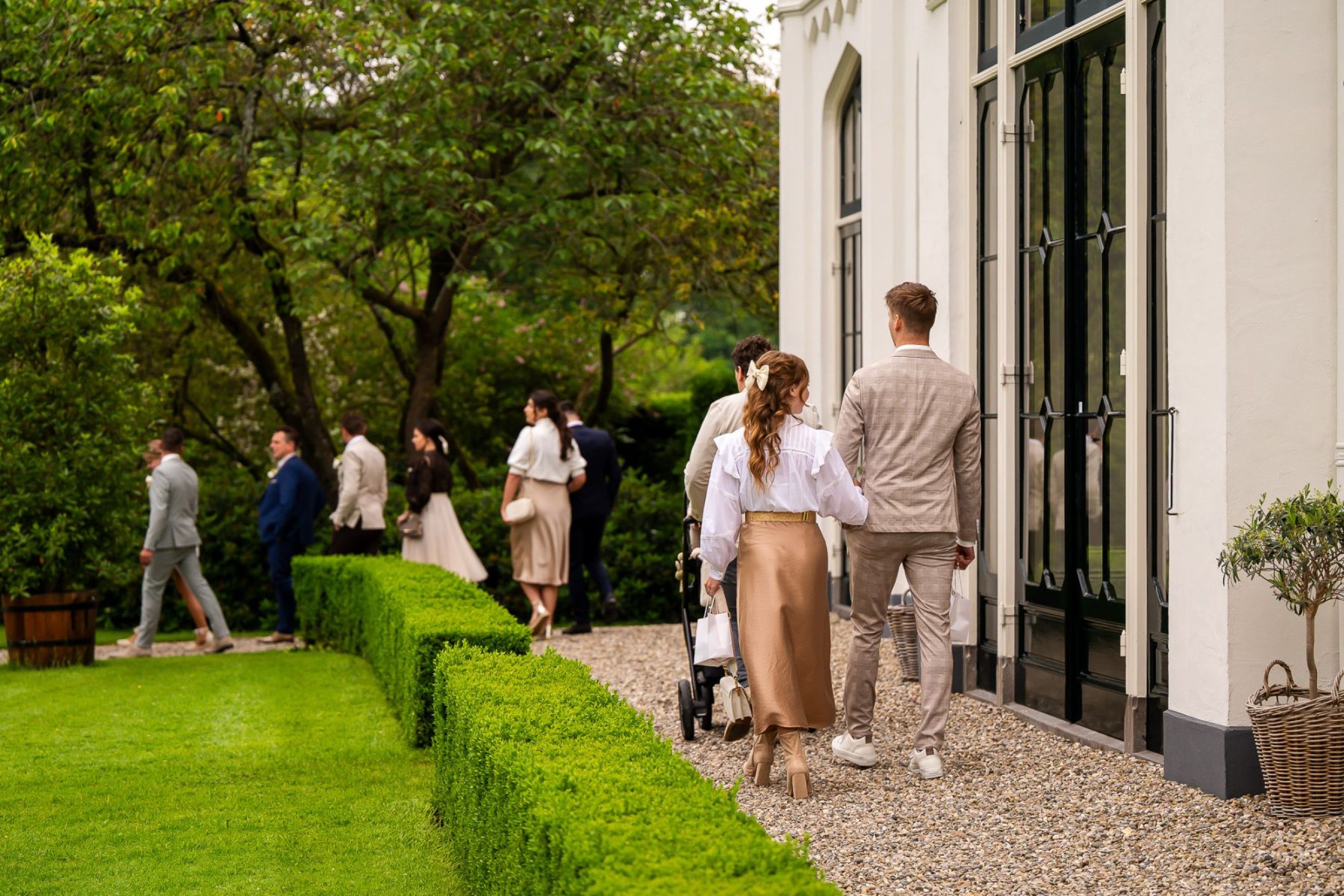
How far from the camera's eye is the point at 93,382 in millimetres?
11164

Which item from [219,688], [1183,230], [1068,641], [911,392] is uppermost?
[1183,230]

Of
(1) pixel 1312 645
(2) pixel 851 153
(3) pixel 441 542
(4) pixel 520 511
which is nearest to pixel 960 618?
(1) pixel 1312 645

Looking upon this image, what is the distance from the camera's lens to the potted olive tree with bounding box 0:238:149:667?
10852mm

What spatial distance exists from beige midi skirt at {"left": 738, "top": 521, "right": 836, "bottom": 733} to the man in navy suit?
6321 mm

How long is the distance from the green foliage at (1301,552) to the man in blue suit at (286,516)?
30.8ft

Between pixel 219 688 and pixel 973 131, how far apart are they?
6358 millimetres

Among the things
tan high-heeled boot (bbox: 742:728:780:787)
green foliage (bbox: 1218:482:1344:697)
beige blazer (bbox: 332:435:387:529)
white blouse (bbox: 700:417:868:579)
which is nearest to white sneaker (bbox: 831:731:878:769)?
tan high-heeled boot (bbox: 742:728:780:787)

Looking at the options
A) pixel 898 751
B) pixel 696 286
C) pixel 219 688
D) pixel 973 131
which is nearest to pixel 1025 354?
pixel 973 131

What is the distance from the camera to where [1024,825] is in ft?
18.5

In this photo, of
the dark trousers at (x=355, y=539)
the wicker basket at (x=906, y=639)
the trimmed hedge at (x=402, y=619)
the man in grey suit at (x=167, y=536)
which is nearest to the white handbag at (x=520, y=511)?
the trimmed hedge at (x=402, y=619)

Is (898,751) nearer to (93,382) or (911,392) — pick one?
(911,392)

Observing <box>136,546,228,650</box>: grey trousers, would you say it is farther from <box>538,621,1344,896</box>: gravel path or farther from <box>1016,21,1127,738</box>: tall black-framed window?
<box>1016,21,1127,738</box>: tall black-framed window

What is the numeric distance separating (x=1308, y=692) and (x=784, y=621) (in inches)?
81.7

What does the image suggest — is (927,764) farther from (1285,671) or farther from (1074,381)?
(1074,381)
